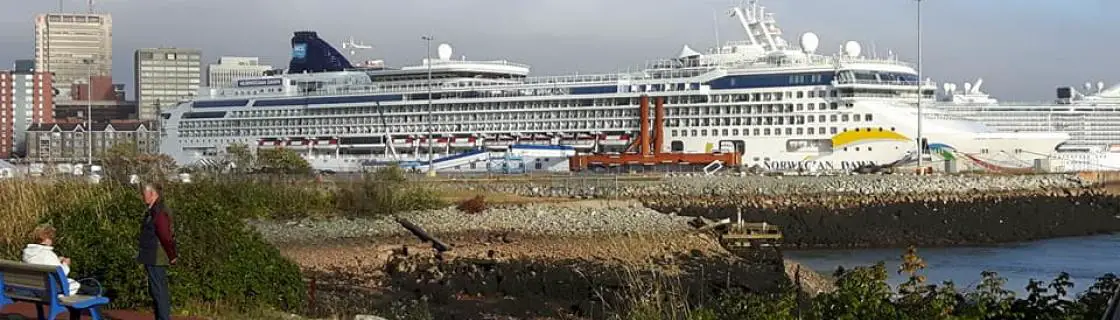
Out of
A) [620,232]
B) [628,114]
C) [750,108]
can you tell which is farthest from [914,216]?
[628,114]

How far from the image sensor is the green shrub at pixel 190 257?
14.3 metres

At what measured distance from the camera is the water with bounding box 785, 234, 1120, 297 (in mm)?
31234

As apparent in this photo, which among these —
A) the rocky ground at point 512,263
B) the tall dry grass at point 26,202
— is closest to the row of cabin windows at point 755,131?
the rocky ground at point 512,263

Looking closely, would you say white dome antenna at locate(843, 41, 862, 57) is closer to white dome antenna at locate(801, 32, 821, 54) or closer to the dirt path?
white dome antenna at locate(801, 32, 821, 54)

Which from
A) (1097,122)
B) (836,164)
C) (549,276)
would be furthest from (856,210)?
(1097,122)

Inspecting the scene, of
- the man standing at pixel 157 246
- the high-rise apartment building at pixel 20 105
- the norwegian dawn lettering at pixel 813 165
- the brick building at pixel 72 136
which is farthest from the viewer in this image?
the high-rise apartment building at pixel 20 105

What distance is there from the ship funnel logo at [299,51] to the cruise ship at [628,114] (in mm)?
1816

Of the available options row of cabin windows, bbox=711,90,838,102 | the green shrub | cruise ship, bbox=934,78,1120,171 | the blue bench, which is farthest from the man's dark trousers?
cruise ship, bbox=934,78,1120,171

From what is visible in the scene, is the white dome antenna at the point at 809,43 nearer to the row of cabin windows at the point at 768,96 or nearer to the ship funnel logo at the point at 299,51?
the row of cabin windows at the point at 768,96

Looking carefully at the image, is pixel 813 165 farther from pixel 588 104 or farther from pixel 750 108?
pixel 588 104

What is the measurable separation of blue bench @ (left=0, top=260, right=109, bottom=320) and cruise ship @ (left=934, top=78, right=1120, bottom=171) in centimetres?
7267

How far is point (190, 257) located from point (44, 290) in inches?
111

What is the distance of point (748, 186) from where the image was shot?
5344 cm

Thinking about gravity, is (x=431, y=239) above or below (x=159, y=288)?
below
